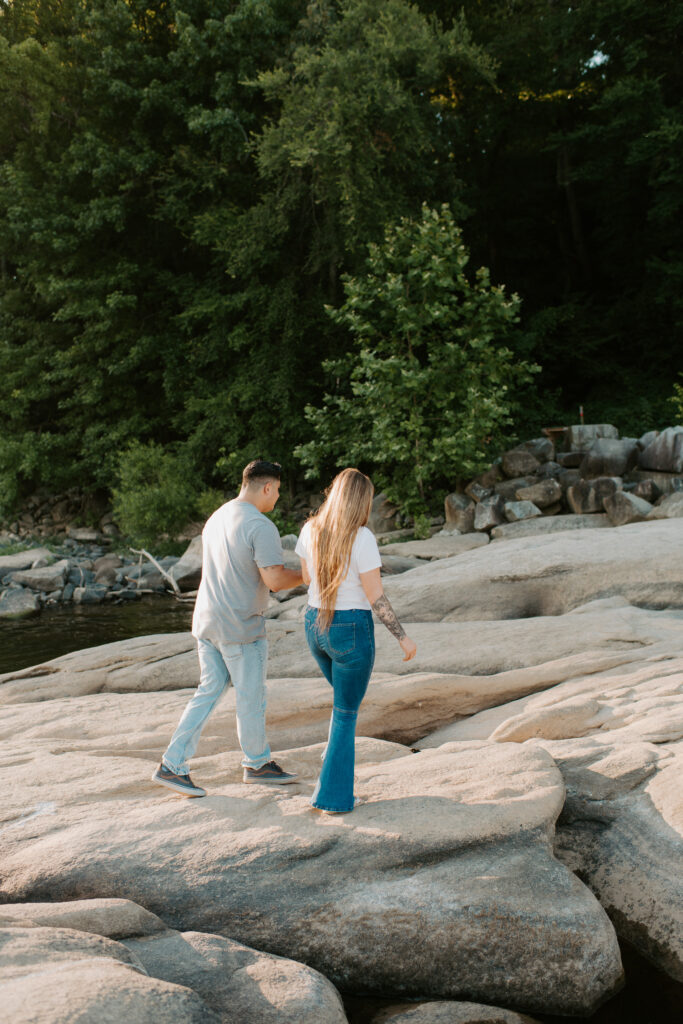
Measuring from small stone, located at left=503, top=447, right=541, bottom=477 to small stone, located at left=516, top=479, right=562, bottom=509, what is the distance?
35.4 inches

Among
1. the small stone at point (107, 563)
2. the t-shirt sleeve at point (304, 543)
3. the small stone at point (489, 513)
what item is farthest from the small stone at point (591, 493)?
the t-shirt sleeve at point (304, 543)

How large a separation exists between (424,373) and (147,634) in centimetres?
869

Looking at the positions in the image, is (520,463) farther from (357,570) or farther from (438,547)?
(357,570)

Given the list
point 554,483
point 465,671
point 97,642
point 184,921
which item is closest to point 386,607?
point 184,921

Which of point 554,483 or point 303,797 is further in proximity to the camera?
point 554,483

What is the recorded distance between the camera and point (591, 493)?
17672mm

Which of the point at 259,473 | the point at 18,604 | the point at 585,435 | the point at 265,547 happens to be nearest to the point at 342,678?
the point at 265,547

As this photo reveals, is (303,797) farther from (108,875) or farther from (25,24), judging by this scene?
(25,24)

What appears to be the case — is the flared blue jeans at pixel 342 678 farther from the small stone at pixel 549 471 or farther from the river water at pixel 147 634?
the small stone at pixel 549 471

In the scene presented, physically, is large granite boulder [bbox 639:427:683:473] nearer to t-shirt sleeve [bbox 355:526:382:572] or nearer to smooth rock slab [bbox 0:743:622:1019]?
smooth rock slab [bbox 0:743:622:1019]

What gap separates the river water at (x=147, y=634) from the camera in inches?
154

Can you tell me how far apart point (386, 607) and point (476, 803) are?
3.92 ft

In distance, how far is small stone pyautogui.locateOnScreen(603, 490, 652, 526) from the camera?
16438 millimetres

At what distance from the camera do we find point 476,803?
442 centimetres
